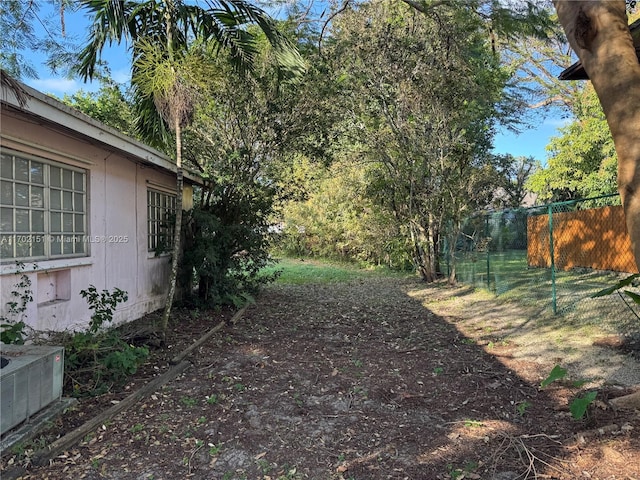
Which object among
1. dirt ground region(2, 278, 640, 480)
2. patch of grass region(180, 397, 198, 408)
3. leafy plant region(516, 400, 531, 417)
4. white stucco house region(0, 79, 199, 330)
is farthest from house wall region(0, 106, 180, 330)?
leafy plant region(516, 400, 531, 417)

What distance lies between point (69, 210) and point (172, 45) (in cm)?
256

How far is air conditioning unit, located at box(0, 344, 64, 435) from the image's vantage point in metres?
2.93

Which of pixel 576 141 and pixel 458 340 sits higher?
pixel 576 141

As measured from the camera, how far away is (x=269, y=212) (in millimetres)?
8891

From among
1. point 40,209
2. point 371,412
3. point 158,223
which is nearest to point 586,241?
point 371,412

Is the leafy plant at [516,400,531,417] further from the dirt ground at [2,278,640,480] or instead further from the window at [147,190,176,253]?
the window at [147,190,176,253]

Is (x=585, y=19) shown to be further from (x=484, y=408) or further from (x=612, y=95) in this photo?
(x=484, y=408)

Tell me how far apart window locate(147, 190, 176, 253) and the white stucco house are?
0.66 feet

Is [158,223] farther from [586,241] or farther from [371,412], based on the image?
[586,241]

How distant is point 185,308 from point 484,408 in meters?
5.67

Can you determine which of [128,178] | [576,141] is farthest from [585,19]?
[576,141]

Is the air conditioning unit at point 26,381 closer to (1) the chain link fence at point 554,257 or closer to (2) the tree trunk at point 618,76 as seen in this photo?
(2) the tree trunk at point 618,76

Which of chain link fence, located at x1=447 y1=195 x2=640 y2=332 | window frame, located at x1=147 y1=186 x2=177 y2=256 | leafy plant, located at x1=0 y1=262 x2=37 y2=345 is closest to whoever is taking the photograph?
leafy plant, located at x1=0 y1=262 x2=37 y2=345

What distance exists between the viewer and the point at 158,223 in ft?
26.2
